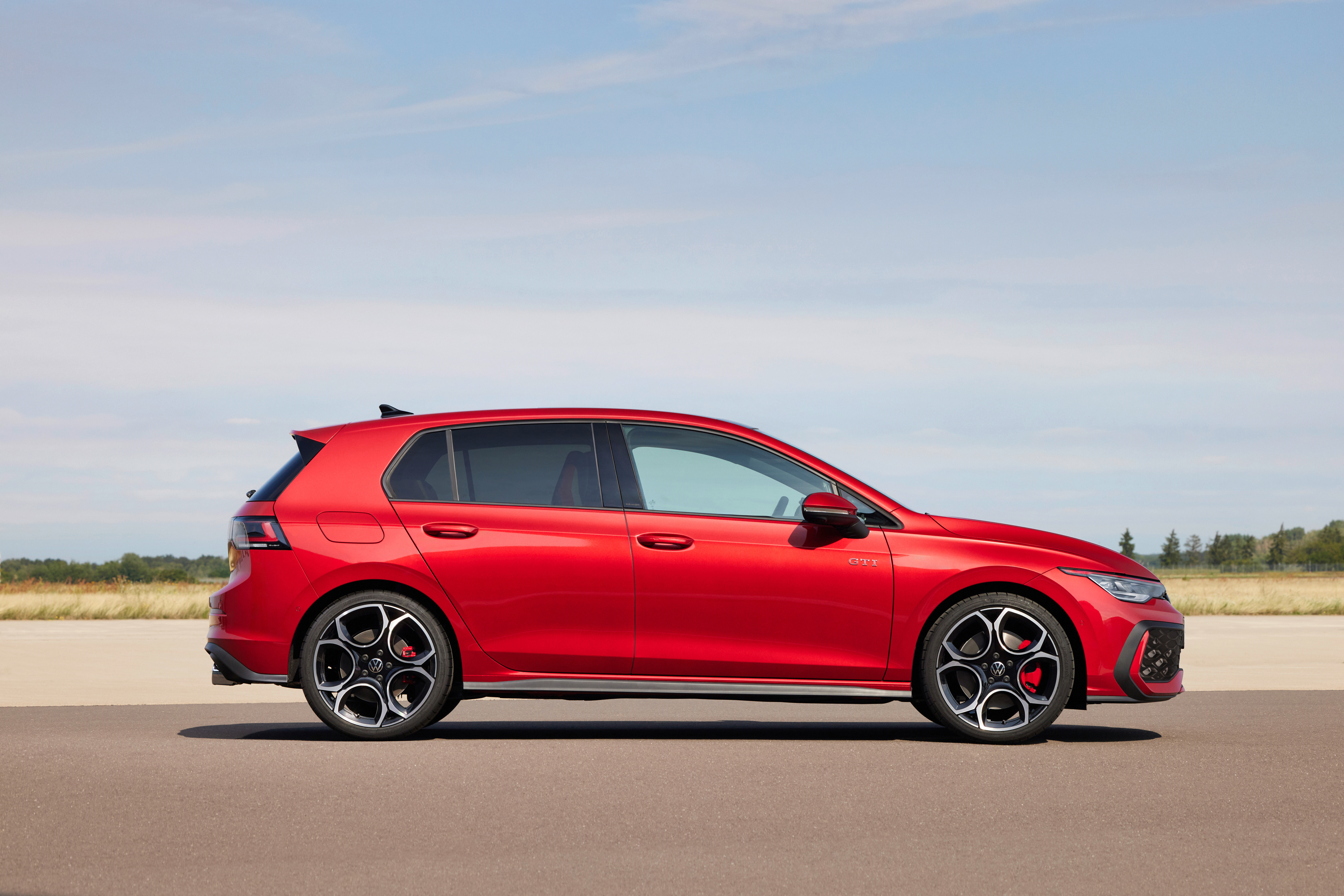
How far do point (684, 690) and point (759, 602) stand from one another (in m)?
0.64

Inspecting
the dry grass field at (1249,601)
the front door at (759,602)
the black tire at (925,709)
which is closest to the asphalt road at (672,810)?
the black tire at (925,709)

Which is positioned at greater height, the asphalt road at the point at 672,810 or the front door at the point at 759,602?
the front door at the point at 759,602

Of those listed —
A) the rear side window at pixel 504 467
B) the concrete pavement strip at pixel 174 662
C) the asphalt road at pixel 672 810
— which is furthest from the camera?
the concrete pavement strip at pixel 174 662

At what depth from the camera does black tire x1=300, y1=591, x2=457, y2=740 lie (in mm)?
8047

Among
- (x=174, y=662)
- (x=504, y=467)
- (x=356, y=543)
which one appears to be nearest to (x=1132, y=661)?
(x=504, y=467)

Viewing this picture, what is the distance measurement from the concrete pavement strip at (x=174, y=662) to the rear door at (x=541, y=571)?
4.54 metres

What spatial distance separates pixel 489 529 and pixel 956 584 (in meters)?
2.64

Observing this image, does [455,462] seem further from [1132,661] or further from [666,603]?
[1132,661]

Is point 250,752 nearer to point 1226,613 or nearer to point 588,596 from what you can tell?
point 588,596

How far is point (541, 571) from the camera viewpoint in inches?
316

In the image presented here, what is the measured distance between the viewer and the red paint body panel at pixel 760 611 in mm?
7945

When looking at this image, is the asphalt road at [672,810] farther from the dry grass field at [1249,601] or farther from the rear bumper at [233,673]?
the dry grass field at [1249,601]

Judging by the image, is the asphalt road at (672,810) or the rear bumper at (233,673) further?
the rear bumper at (233,673)

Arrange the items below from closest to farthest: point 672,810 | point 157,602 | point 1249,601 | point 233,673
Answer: point 672,810
point 233,673
point 157,602
point 1249,601
